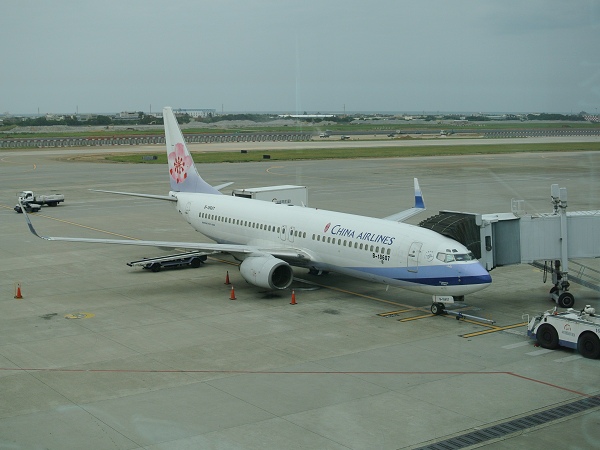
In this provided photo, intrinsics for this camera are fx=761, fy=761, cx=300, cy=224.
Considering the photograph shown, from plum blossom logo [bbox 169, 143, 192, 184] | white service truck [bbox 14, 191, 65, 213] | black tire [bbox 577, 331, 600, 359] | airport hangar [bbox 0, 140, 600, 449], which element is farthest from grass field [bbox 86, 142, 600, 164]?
black tire [bbox 577, 331, 600, 359]

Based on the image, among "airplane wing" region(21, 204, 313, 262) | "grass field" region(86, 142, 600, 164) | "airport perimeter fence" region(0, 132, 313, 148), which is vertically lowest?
"airplane wing" region(21, 204, 313, 262)

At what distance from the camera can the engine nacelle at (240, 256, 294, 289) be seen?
105ft

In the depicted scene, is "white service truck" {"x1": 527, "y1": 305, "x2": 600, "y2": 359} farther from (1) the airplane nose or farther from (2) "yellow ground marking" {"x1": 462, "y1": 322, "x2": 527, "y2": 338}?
(1) the airplane nose

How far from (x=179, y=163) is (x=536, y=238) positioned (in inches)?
872

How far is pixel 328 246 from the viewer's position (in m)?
33.0

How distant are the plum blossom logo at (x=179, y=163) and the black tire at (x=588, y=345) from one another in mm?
26397

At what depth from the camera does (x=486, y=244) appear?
3066cm

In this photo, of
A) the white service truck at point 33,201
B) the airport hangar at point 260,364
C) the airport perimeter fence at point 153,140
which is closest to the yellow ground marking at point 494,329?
the airport hangar at point 260,364

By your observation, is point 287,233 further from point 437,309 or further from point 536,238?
point 536,238

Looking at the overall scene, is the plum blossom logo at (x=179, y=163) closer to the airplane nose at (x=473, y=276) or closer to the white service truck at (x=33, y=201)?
the white service truck at (x=33, y=201)

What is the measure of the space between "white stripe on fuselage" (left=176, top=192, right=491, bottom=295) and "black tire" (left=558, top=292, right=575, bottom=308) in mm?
4160

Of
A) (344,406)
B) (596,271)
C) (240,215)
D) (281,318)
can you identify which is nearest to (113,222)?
(240,215)

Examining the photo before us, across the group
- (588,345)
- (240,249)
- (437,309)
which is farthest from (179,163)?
(588,345)

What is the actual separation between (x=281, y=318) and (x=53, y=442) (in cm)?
1270
